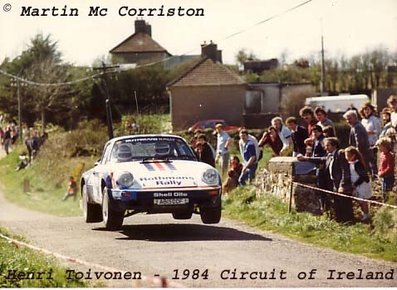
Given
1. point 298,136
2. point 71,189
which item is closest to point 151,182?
point 298,136

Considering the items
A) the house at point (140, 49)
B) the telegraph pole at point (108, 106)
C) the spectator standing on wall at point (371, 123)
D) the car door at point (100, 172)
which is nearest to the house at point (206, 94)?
the house at point (140, 49)

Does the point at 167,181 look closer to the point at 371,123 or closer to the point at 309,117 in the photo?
the point at 309,117

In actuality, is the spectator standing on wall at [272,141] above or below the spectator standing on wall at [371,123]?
below

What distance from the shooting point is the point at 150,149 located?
458 inches

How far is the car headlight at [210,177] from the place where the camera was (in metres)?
11.1

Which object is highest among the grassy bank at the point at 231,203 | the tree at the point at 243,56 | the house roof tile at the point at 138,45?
the house roof tile at the point at 138,45

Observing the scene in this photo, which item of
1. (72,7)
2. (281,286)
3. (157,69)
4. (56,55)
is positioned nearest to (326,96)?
(157,69)

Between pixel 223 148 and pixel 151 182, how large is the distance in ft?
10.5

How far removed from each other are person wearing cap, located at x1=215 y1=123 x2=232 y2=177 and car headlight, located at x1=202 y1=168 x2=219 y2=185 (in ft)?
7.81

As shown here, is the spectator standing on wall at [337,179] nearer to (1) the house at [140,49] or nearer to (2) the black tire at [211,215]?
(2) the black tire at [211,215]

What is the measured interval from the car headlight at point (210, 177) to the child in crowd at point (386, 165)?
6.92ft

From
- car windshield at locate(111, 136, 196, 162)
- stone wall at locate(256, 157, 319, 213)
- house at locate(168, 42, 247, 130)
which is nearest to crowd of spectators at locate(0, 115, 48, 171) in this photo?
car windshield at locate(111, 136, 196, 162)

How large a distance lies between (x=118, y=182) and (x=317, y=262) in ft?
8.61

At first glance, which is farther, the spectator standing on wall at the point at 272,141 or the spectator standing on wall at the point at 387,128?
the spectator standing on wall at the point at 272,141
